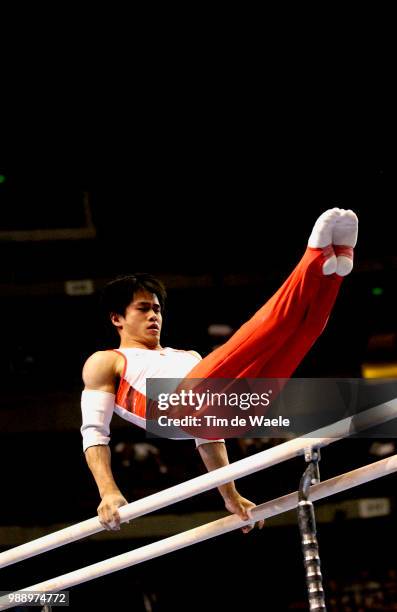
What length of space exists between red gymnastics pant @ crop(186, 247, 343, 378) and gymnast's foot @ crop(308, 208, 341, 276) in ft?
0.06

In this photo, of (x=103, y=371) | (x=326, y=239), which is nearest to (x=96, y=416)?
(x=103, y=371)

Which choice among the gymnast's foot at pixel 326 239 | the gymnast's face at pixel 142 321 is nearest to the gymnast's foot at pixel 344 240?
the gymnast's foot at pixel 326 239

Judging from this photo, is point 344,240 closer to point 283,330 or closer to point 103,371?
point 283,330

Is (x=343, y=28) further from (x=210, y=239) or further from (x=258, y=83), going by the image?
(x=210, y=239)

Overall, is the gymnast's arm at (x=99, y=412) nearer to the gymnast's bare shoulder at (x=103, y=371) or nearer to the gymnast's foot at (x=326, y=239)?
the gymnast's bare shoulder at (x=103, y=371)

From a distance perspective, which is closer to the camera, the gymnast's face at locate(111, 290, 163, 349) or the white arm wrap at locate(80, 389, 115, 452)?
the white arm wrap at locate(80, 389, 115, 452)

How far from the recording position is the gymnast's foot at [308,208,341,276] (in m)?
2.94

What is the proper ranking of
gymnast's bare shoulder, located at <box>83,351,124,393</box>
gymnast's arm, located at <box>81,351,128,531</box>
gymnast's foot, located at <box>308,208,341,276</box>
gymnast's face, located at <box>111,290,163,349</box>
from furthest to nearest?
Result: gymnast's face, located at <box>111,290,163,349</box> < gymnast's bare shoulder, located at <box>83,351,124,393</box> < gymnast's arm, located at <box>81,351,128,531</box> < gymnast's foot, located at <box>308,208,341,276</box>

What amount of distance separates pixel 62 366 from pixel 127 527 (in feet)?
7.79

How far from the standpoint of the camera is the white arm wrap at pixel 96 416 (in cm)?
345

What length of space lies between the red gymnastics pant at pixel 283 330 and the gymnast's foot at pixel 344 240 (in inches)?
2.6

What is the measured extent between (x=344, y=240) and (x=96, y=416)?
1.30m

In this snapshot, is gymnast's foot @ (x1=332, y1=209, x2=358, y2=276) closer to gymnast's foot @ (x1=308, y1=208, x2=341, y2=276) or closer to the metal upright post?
gymnast's foot @ (x1=308, y1=208, x2=341, y2=276)

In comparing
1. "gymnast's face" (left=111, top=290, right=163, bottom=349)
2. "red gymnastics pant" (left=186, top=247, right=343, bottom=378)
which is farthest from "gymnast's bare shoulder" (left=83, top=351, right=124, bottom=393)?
"red gymnastics pant" (left=186, top=247, right=343, bottom=378)
